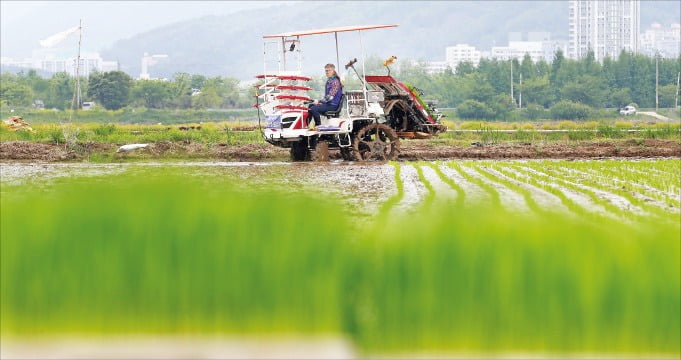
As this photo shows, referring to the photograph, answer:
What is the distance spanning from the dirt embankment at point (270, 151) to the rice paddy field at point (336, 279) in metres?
14.7

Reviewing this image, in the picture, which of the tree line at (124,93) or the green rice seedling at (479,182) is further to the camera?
the tree line at (124,93)

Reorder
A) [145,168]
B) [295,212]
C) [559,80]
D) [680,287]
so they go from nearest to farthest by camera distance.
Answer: [680,287] < [295,212] < [145,168] < [559,80]

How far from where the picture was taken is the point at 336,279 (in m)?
5.16

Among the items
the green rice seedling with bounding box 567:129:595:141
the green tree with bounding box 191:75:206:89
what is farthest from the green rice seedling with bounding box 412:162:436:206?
the green tree with bounding box 191:75:206:89

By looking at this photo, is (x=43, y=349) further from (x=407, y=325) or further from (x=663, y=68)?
(x=663, y=68)

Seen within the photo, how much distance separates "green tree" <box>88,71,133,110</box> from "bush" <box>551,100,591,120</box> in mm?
31869

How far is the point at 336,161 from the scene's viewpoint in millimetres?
18984

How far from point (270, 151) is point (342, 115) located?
13.5 ft

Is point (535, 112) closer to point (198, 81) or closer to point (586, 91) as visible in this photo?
point (586, 91)

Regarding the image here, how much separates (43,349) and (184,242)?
3.06ft

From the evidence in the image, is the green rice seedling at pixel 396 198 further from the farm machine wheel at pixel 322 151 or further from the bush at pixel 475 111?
the bush at pixel 475 111

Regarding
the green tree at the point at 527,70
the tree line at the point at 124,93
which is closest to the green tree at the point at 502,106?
the green tree at the point at 527,70

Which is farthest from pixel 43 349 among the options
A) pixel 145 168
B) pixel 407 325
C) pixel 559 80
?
pixel 559 80

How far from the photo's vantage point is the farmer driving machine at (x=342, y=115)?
59.2ft
